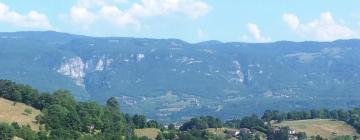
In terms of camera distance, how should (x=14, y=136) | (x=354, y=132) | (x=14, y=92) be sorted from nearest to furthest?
(x=14, y=136), (x=14, y=92), (x=354, y=132)

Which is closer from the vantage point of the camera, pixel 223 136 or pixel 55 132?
pixel 55 132

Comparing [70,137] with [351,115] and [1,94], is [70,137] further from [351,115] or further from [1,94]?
[351,115]

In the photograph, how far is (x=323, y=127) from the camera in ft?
494

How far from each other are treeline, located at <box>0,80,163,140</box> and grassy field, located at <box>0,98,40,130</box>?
119 centimetres

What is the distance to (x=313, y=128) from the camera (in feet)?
491

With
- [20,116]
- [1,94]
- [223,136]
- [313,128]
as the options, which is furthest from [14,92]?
[313,128]

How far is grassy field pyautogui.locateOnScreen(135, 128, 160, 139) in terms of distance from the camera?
117812 millimetres

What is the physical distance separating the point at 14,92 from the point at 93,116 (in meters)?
13.6

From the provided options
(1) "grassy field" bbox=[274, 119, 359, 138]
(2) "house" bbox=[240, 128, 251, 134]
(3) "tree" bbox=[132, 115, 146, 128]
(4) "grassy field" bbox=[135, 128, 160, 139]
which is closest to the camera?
(4) "grassy field" bbox=[135, 128, 160, 139]

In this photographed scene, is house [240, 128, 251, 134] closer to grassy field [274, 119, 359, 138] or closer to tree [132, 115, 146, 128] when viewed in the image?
grassy field [274, 119, 359, 138]

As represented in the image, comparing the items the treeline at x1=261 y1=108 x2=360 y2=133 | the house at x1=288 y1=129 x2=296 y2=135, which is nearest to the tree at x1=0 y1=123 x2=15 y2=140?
the house at x1=288 y1=129 x2=296 y2=135

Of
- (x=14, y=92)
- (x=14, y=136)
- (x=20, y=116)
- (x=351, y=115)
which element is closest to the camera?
(x=14, y=136)

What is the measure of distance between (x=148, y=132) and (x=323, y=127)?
43.1 m

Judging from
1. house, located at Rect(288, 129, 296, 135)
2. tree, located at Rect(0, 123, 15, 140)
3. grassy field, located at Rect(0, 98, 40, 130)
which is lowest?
house, located at Rect(288, 129, 296, 135)
